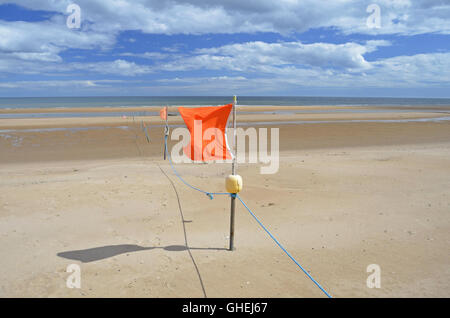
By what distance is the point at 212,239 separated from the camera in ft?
20.3

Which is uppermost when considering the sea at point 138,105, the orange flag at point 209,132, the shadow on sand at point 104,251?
the sea at point 138,105

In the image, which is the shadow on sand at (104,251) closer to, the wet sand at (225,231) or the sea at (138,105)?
the wet sand at (225,231)

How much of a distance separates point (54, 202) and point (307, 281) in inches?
250

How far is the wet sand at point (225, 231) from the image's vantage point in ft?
15.4

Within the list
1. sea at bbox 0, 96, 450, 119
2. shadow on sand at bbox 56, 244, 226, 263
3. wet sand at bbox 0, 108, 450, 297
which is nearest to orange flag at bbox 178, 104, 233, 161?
wet sand at bbox 0, 108, 450, 297

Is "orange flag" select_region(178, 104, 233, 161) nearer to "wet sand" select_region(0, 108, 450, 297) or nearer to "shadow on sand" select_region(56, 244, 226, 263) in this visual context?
"wet sand" select_region(0, 108, 450, 297)

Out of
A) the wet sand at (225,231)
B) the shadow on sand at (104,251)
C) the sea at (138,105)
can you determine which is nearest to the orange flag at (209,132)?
the wet sand at (225,231)

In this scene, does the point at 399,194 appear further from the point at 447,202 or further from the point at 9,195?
the point at 9,195

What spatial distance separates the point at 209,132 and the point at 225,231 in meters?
2.04

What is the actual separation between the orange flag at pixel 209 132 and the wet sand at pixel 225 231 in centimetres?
161

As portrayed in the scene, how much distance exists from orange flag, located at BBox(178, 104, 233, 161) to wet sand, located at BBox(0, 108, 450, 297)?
161cm

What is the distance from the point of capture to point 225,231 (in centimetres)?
654

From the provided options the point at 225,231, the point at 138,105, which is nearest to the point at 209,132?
the point at 225,231
